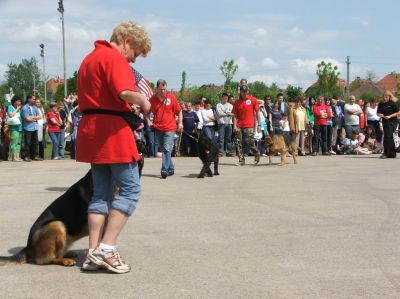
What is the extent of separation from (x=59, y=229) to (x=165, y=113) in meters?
7.45

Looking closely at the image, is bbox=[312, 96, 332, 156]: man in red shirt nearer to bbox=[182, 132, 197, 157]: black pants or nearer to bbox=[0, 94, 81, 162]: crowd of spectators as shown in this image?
bbox=[182, 132, 197, 157]: black pants

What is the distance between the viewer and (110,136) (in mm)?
4816

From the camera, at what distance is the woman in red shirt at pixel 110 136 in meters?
4.73

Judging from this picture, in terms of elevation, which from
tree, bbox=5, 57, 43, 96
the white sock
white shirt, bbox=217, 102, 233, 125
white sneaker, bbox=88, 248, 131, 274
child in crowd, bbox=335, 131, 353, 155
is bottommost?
white sneaker, bbox=88, 248, 131, 274

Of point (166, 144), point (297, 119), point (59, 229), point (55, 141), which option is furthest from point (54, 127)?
point (59, 229)

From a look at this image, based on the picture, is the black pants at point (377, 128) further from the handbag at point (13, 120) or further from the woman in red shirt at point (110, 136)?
the woman in red shirt at point (110, 136)

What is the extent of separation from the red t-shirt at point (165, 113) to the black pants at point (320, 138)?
8791 millimetres

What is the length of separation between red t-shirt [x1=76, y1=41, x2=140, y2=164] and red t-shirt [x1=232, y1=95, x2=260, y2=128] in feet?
34.7

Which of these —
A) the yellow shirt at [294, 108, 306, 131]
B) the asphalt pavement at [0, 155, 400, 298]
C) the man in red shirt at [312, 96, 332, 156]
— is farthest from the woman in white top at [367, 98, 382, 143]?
the asphalt pavement at [0, 155, 400, 298]

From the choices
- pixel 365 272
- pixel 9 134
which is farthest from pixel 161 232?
pixel 9 134

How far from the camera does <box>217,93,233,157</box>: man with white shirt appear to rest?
19016mm

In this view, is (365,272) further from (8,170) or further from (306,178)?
(8,170)

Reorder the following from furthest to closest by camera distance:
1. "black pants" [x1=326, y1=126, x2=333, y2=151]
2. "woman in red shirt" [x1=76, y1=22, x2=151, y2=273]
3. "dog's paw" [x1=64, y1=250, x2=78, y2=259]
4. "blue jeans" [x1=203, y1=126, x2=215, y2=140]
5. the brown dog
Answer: "black pants" [x1=326, y1=126, x2=333, y2=151], "blue jeans" [x1=203, y1=126, x2=215, y2=140], the brown dog, "dog's paw" [x1=64, y1=250, x2=78, y2=259], "woman in red shirt" [x1=76, y1=22, x2=151, y2=273]

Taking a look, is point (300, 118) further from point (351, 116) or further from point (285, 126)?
point (351, 116)
